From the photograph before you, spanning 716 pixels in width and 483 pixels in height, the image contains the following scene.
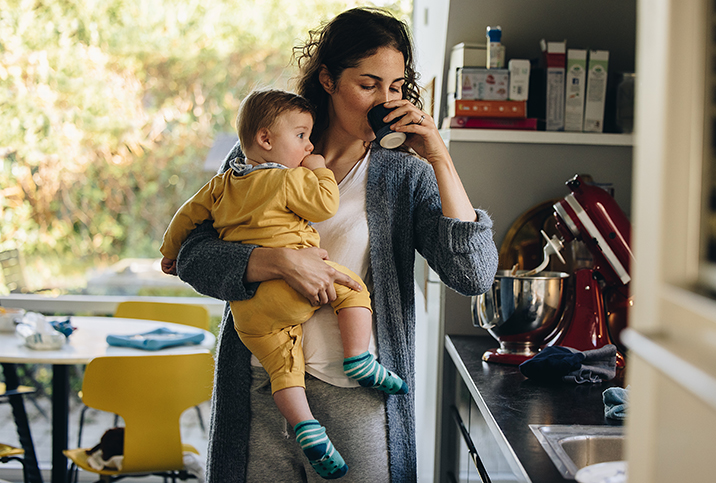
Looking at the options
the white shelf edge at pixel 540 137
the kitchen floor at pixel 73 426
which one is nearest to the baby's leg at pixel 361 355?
the white shelf edge at pixel 540 137

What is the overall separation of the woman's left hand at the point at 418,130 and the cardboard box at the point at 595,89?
2.70ft

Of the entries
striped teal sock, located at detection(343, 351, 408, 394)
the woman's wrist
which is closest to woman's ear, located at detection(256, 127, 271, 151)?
the woman's wrist

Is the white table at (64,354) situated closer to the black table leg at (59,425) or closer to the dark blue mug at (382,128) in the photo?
the black table leg at (59,425)

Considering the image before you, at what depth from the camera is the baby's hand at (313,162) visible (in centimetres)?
135

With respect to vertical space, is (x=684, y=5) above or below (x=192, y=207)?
above

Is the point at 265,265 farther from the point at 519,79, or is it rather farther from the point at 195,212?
the point at 519,79

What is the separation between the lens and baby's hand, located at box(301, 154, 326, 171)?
4.42 ft

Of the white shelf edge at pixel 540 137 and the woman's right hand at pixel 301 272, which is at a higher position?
the white shelf edge at pixel 540 137

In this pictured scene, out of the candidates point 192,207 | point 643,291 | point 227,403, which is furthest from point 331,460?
point 643,291

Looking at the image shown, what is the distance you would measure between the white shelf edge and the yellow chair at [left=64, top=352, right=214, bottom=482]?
1169mm

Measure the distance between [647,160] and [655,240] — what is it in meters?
0.07

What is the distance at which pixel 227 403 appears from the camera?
4.35 ft

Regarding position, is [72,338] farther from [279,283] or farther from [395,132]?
[395,132]

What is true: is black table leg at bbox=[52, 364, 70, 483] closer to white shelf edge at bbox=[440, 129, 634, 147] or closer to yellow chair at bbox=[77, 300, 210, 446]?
yellow chair at bbox=[77, 300, 210, 446]
